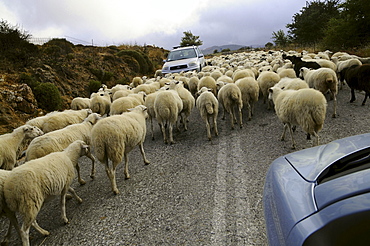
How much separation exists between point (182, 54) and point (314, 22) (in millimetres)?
21841

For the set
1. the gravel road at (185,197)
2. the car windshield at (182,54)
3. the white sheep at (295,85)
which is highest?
the car windshield at (182,54)

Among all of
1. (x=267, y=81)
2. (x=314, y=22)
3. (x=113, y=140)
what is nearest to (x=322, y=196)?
(x=113, y=140)

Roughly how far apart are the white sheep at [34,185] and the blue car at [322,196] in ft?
10.9

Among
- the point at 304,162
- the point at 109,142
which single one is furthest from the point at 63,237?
the point at 304,162

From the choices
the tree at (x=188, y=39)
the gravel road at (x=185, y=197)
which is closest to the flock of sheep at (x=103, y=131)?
A: the gravel road at (x=185, y=197)

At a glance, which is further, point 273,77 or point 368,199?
point 273,77

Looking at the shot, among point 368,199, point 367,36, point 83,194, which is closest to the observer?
point 368,199

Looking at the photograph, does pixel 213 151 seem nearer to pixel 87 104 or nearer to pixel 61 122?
pixel 61 122

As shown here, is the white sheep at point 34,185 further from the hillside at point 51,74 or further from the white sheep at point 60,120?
the hillside at point 51,74

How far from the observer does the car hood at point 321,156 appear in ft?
5.38

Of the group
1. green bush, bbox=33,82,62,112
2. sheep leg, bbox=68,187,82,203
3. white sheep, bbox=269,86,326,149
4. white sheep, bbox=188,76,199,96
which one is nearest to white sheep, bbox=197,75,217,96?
white sheep, bbox=188,76,199,96

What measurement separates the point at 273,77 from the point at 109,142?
6772 mm

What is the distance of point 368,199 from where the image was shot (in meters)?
1.17

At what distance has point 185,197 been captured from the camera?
429 centimetres
